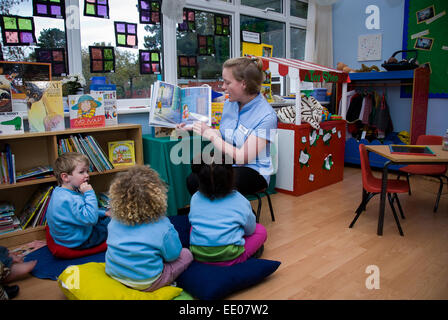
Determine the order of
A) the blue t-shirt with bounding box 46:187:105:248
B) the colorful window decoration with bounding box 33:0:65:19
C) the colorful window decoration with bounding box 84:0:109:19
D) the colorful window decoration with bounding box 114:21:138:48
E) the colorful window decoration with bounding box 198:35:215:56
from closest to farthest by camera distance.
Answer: the blue t-shirt with bounding box 46:187:105:248
the colorful window decoration with bounding box 33:0:65:19
the colorful window decoration with bounding box 84:0:109:19
the colorful window decoration with bounding box 114:21:138:48
the colorful window decoration with bounding box 198:35:215:56

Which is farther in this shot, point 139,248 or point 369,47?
point 369,47

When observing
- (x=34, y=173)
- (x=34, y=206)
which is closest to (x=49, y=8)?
(x=34, y=173)

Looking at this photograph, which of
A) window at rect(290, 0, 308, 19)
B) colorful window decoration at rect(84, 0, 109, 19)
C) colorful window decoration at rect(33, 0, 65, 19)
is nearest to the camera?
colorful window decoration at rect(33, 0, 65, 19)

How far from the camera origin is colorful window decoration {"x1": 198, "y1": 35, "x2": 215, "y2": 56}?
3.92 meters

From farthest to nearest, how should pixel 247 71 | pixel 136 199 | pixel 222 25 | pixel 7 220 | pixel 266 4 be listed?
1. pixel 266 4
2. pixel 222 25
3. pixel 7 220
4. pixel 247 71
5. pixel 136 199

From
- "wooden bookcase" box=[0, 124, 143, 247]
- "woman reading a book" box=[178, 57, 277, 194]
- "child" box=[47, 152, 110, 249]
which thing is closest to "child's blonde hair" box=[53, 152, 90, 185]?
"child" box=[47, 152, 110, 249]

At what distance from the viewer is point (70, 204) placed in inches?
83.1

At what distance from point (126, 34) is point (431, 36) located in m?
3.65

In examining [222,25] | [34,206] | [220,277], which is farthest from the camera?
[222,25]

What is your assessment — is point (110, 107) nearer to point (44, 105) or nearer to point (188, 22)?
point (44, 105)

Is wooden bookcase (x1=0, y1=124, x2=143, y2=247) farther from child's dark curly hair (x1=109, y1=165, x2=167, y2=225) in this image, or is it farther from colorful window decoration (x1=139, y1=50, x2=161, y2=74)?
child's dark curly hair (x1=109, y1=165, x2=167, y2=225)

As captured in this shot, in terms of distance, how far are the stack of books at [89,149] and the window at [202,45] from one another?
4.48ft

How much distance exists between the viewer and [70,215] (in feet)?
6.99

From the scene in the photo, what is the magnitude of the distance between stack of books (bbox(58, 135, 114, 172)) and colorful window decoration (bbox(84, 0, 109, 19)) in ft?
3.77
